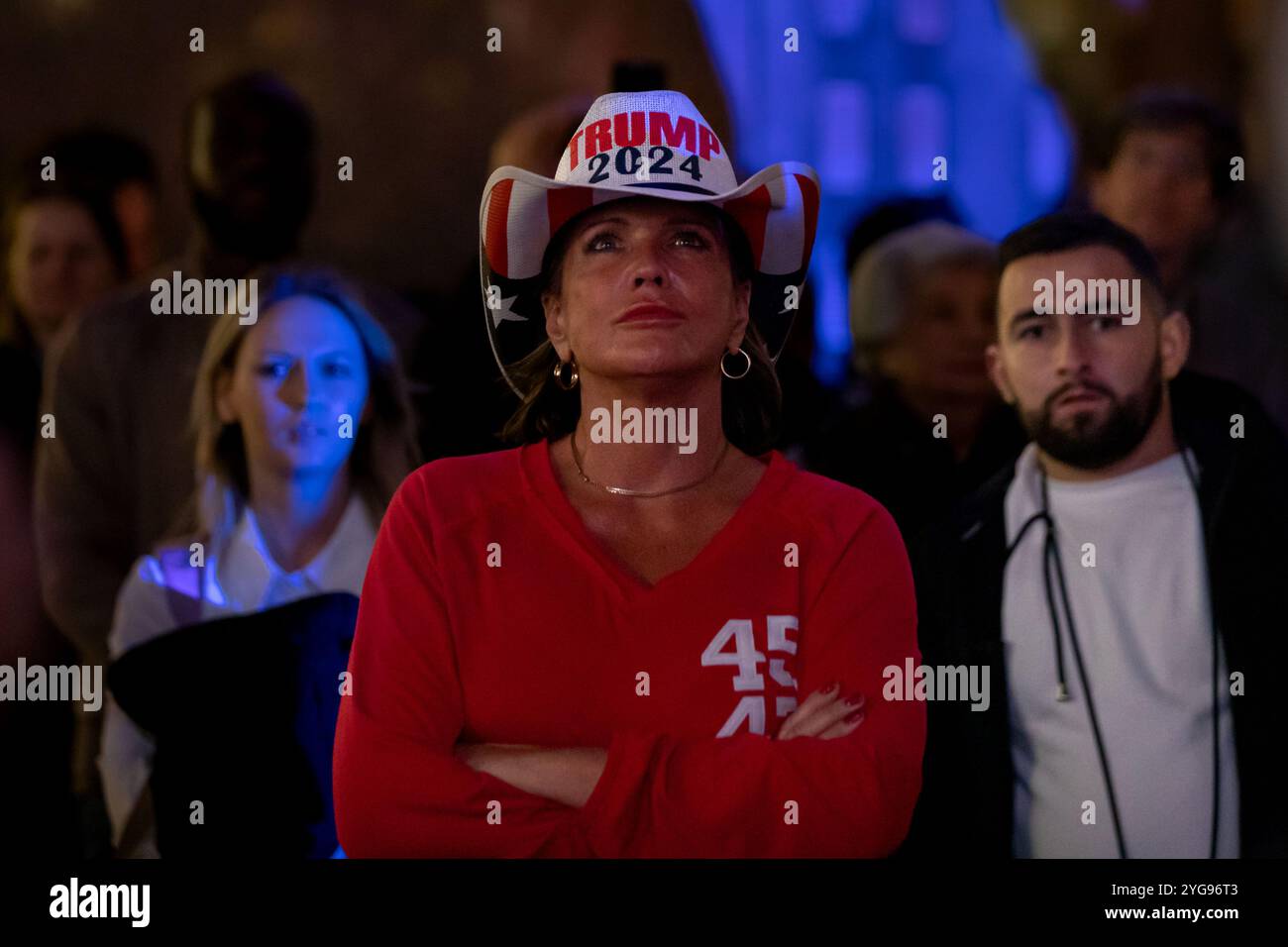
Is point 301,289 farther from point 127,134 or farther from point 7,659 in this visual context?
point 7,659

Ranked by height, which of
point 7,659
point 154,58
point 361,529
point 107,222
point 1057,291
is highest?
point 154,58

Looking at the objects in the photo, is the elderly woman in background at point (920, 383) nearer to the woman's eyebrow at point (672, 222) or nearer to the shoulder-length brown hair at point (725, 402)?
the shoulder-length brown hair at point (725, 402)

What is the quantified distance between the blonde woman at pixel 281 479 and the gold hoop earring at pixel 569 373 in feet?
1.56

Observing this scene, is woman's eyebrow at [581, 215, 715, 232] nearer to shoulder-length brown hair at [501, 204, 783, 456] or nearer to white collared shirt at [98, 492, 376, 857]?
shoulder-length brown hair at [501, 204, 783, 456]

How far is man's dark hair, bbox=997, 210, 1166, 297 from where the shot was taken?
297cm

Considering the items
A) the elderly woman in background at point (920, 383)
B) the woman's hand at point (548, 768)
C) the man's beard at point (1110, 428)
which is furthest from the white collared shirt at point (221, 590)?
the man's beard at point (1110, 428)

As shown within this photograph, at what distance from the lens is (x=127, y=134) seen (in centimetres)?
331

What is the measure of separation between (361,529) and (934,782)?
1.15 meters

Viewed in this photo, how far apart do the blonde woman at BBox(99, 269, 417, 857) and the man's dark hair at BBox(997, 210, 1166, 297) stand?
1.18 metres

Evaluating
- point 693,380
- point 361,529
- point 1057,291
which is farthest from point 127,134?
point 1057,291

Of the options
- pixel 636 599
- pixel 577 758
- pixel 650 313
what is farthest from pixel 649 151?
pixel 577 758

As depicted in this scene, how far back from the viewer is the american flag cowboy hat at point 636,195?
8.52 feet

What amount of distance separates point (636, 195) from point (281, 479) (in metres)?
0.96

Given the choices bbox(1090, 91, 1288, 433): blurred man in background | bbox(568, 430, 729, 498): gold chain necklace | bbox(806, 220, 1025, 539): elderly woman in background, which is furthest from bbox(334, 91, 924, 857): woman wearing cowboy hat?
bbox(1090, 91, 1288, 433): blurred man in background
